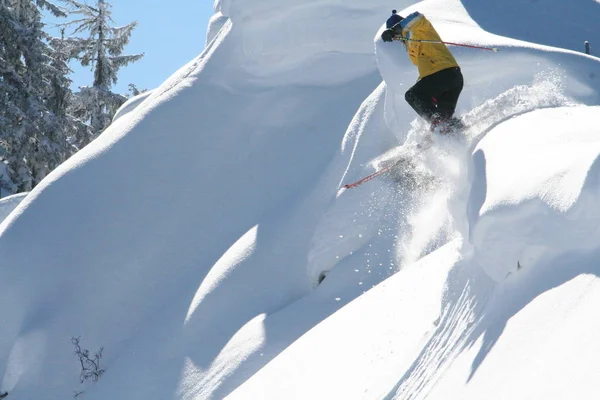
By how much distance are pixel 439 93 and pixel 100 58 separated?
23.5 m

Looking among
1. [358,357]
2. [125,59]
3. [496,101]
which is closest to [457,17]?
[496,101]

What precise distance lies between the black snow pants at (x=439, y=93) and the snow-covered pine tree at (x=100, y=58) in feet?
72.5

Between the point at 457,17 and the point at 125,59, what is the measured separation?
22397mm

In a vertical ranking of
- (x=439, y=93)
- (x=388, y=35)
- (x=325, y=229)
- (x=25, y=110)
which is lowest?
(x=325, y=229)

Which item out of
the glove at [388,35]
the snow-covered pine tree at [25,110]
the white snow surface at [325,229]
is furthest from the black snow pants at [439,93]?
the snow-covered pine tree at [25,110]

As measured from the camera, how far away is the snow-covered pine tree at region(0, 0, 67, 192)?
24.7m

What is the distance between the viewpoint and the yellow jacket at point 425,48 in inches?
369

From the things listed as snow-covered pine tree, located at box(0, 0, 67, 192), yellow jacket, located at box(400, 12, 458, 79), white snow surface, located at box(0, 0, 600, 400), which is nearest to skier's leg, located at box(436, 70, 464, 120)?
yellow jacket, located at box(400, 12, 458, 79)

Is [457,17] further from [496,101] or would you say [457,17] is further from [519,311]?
→ [519,311]

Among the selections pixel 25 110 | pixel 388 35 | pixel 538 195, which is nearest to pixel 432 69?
pixel 388 35

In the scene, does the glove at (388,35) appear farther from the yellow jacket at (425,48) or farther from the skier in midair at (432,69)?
the yellow jacket at (425,48)

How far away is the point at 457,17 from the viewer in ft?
37.8

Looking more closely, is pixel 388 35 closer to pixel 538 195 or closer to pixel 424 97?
pixel 424 97

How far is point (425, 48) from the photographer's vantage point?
9406 millimetres
